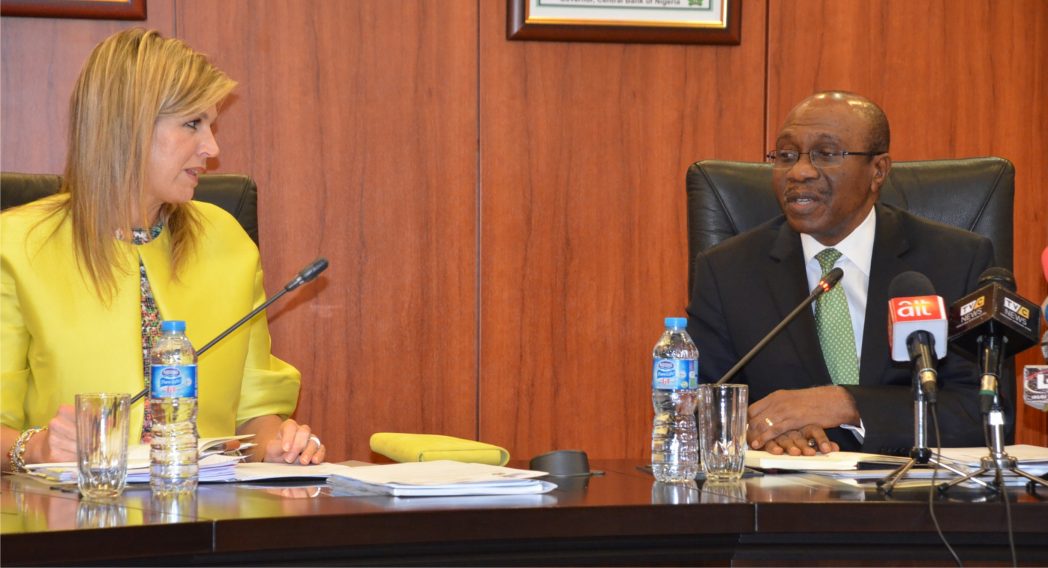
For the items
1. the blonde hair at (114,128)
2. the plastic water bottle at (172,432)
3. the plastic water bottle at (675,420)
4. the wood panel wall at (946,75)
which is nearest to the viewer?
the plastic water bottle at (172,432)

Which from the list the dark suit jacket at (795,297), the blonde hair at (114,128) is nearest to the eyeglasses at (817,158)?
the dark suit jacket at (795,297)

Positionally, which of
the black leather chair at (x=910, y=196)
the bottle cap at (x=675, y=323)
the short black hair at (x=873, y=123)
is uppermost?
the short black hair at (x=873, y=123)

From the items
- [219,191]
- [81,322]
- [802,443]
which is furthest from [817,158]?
[81,322]

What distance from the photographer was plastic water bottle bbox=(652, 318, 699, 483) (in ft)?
6.22

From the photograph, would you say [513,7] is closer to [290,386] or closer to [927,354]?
[290,386]

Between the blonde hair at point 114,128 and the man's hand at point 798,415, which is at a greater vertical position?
the blonde hair at point 114,128

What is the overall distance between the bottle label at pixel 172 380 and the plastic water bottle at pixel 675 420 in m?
0.71

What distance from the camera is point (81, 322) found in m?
2.33

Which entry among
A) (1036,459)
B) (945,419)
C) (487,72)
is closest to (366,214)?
(487,72)

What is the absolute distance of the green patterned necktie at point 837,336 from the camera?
2641 mm

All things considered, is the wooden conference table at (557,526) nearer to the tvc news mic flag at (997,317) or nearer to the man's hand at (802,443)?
the tvc news mic flag at (997,317)

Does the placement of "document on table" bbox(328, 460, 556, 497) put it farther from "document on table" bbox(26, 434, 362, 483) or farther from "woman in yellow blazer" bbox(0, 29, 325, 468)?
"woman in yellow blazer" bbox(0, 29, 325, 468)

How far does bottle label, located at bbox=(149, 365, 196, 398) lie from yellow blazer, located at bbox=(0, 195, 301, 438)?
62cm

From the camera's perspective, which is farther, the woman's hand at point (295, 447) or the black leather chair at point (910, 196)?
the black leather chair at point (910, 196)
